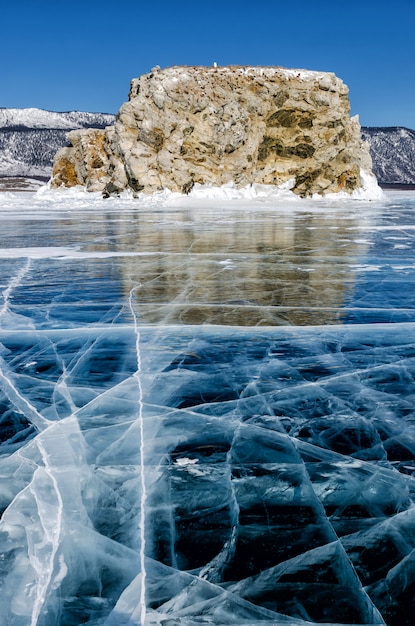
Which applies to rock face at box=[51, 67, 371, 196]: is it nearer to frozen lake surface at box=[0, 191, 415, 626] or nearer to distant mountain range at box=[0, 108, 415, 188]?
frozen lake surface at box=[0, 191, 415, 626]

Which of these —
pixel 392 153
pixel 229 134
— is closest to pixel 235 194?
pixel 229 134

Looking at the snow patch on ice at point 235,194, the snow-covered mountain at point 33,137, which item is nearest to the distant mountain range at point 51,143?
the snow-covered mountain at point 33,137

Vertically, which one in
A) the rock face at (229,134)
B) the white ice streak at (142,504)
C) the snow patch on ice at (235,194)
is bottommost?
the white ice streak at (142,504)

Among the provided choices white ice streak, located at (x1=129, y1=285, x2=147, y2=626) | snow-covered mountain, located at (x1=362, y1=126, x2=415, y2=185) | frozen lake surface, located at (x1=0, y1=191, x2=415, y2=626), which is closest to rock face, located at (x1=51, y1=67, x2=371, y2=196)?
frozen lake surface, located at (x1=0, y1=191, x2=415, y2=626)

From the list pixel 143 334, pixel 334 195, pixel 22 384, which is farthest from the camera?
pixel 334 195

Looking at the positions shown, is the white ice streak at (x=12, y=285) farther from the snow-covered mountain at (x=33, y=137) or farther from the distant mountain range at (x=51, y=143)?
the snow-covered mountain at (x=33, y=137)

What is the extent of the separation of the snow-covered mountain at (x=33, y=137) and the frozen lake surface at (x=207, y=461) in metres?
98.1

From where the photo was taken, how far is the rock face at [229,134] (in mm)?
32844

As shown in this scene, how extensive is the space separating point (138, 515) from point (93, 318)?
289cm

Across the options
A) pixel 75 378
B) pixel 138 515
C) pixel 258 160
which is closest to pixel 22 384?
pixel 75 378

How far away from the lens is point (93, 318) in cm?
464

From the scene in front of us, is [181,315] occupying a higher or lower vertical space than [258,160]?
lower

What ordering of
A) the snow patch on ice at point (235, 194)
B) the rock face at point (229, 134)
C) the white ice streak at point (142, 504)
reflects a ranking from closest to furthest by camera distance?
the white ice streak at point (142, 504), the snow patch on ice at point (235, 194), the rock face at point (229, 134)

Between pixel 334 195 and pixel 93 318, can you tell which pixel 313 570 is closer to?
pixel 93 318
